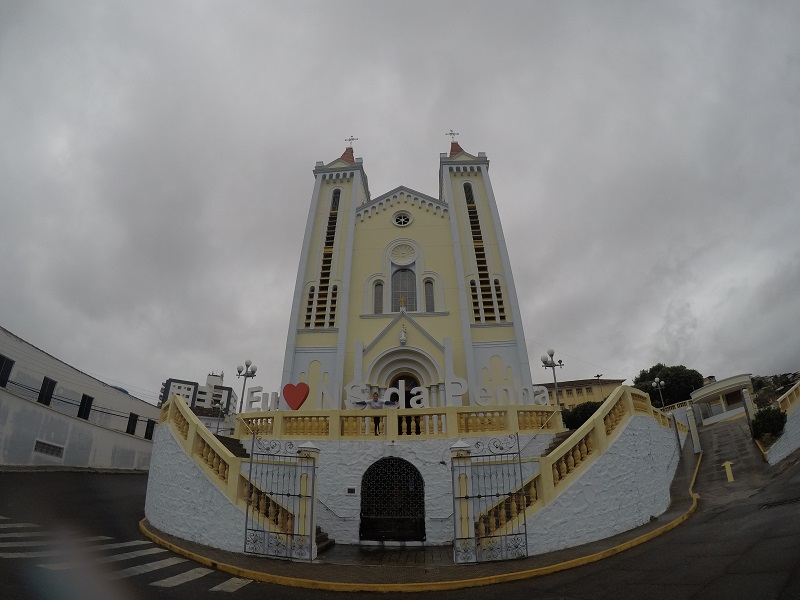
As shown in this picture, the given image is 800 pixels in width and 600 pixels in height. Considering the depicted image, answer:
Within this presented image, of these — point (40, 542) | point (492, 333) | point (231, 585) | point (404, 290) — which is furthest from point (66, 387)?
point (231, 585)

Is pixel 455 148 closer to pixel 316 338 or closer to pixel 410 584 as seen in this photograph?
pixel 316 338

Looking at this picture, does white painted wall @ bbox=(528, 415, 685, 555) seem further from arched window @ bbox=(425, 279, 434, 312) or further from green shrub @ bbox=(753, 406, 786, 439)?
arched window @ bbox=(425, 279, 434, 312)

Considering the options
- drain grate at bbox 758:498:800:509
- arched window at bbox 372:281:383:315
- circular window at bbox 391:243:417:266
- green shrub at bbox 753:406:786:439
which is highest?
circular window at bbox 391:243:417:266

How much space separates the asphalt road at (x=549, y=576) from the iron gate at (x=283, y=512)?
3.69 feet

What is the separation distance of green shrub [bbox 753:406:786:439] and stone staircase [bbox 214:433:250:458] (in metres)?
21.3

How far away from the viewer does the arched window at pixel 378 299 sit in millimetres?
21766

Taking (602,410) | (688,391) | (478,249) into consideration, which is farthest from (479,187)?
(688,391)

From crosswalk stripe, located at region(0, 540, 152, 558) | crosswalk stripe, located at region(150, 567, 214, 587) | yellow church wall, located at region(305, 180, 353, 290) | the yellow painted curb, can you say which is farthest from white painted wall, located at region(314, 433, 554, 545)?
yellow church wall, located at region(305, 180, 353, 290)

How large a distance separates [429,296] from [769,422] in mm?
16011

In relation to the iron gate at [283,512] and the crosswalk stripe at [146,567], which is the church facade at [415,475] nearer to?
the iron gate at [283,512]

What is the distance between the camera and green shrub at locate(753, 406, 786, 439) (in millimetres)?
18125

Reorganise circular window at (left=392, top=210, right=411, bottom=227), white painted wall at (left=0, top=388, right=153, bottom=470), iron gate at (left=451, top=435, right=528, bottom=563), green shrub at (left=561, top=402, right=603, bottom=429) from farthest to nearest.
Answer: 1. green shrub at (left=561, top=402, right=603, bottom=429)
2. circular window at (left=392, top=210, right=411, bottom=227)
3. white painted wall at (left=0, top=388, right=153, bottom=470)
4. iron gate at (left=451, top=435, right=528, bottom=563)

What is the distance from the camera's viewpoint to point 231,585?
6359mm

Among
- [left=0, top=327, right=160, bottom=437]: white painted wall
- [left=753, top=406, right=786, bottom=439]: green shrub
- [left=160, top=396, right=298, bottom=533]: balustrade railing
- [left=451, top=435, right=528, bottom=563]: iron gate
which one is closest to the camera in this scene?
[left=451, top=435, right=528, bottom=563]: iron gate
